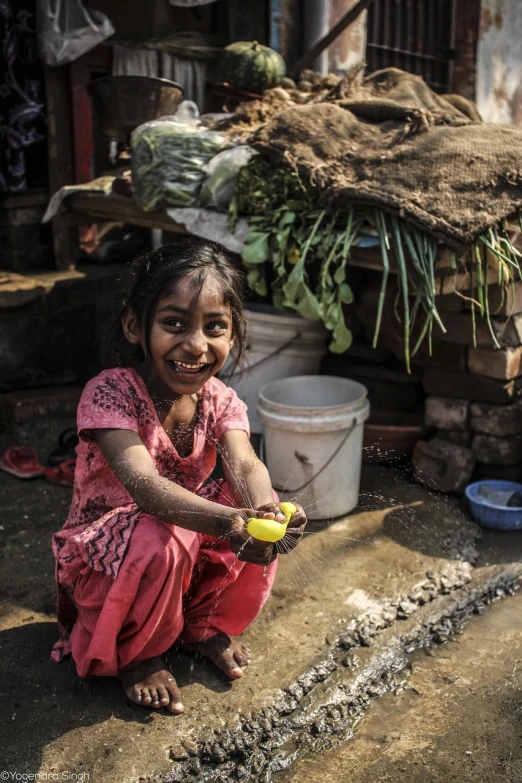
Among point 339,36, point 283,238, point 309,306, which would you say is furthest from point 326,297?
point 339,36

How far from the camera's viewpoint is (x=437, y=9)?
303 inches

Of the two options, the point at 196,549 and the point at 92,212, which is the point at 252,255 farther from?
the point at 196,549

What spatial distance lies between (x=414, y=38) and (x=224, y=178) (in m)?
→ 4.28

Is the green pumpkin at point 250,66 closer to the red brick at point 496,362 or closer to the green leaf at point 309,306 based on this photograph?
the green leaf at point 309,306

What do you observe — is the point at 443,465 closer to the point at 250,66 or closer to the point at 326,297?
the point at 326,297

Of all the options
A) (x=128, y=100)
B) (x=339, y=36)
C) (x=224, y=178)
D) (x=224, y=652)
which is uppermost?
(x=339, y=36)

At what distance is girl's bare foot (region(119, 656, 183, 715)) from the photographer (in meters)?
2.41

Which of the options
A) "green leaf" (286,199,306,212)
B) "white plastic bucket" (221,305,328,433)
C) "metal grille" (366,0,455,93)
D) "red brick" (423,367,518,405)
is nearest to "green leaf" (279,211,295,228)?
"green leaf" (286,199,306,212)

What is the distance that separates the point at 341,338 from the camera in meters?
3.87

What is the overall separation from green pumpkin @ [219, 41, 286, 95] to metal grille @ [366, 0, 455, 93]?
6.66 feet

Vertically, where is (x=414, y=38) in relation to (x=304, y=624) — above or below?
above

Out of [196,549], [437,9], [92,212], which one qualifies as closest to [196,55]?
[92,212]

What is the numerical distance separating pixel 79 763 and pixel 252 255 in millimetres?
2399

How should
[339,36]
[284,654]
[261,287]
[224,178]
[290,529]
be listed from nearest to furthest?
[290,529] → [284,654] → [261,287] → [224,178] → [339,36]
